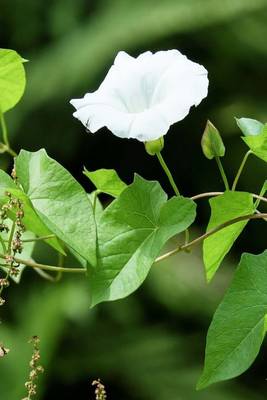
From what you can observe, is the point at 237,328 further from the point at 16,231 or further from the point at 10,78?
the point at 10,78

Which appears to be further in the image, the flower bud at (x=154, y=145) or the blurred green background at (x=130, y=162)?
the blurred green background at (x=130, y=162)

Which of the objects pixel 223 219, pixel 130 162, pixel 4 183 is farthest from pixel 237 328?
pixel 130 162

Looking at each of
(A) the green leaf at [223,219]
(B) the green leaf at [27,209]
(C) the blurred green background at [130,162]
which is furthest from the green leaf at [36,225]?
(C) the blurred green background at [130,162]

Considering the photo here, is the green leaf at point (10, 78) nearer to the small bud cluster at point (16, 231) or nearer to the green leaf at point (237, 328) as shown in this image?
the small bud cluster at point (16, 231)

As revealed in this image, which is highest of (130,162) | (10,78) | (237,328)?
(10,78)

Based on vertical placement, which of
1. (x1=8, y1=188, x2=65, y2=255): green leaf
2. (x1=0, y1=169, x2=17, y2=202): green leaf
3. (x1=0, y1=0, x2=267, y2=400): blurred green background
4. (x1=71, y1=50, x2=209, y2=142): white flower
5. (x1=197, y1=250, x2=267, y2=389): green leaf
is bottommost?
(x1=0, y1=0, x2=267, y2=400): blurred green background

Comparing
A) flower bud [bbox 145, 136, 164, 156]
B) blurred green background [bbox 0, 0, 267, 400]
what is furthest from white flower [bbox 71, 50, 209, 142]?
blurred green background [bbox 0, 0, 267, 400]

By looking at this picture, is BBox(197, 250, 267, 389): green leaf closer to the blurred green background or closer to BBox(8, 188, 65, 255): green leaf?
BBox(8, 188, 65, 255): green leaf
